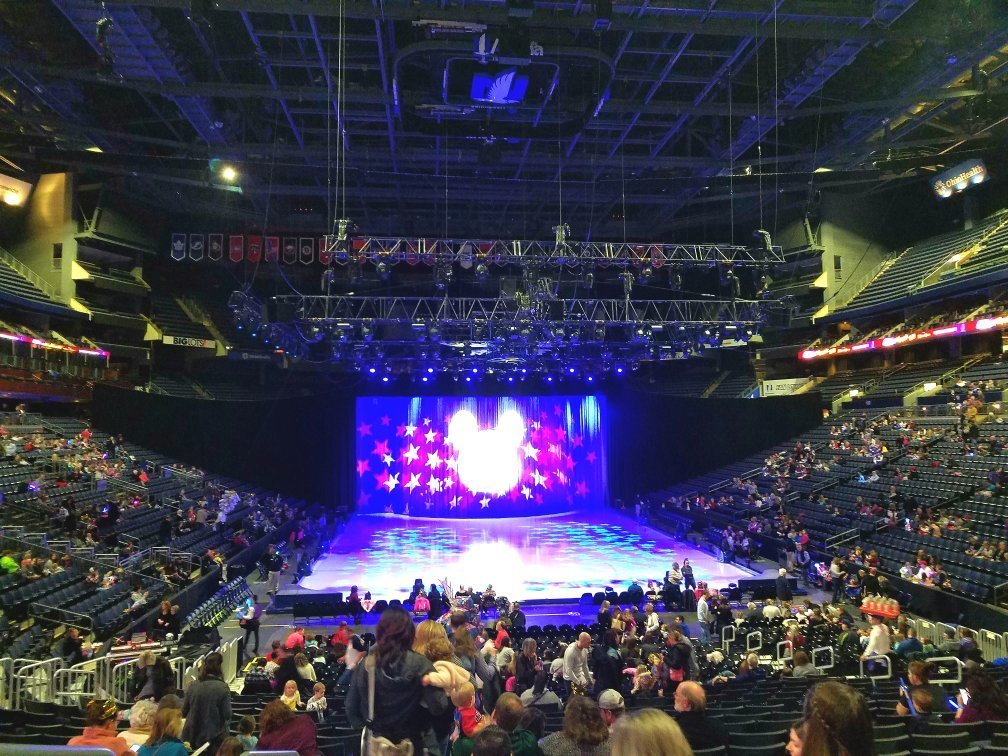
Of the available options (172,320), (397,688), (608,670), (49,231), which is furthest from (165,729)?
(172,320)

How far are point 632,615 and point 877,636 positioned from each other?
13.8 ft

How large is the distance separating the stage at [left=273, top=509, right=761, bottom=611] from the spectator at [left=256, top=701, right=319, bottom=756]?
41.2 feet

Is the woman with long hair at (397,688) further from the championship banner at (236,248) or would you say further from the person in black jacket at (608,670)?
the championship banner at (236,248)

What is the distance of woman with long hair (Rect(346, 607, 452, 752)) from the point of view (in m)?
3.12

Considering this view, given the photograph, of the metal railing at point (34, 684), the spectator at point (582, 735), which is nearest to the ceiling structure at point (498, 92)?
the spectator at point (582, 735)

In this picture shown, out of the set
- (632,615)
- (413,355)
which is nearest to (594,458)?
(413,355)

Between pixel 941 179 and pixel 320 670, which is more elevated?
pixel 941 179

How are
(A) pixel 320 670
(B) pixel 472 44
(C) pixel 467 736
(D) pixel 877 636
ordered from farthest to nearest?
(A) pixel 320 670 < (D) pixel 877 636 < (B) pixel 472 44 < (C) pixel 467 736

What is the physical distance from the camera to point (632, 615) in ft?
40.6

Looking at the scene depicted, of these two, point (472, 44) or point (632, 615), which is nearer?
point (472, 44)

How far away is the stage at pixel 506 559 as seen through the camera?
59.0 feet

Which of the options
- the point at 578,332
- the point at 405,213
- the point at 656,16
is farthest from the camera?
the point at 405,213

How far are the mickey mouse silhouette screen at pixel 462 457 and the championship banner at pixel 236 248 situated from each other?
1144cm

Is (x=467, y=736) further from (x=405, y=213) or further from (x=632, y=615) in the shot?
(x=405, y=213)
